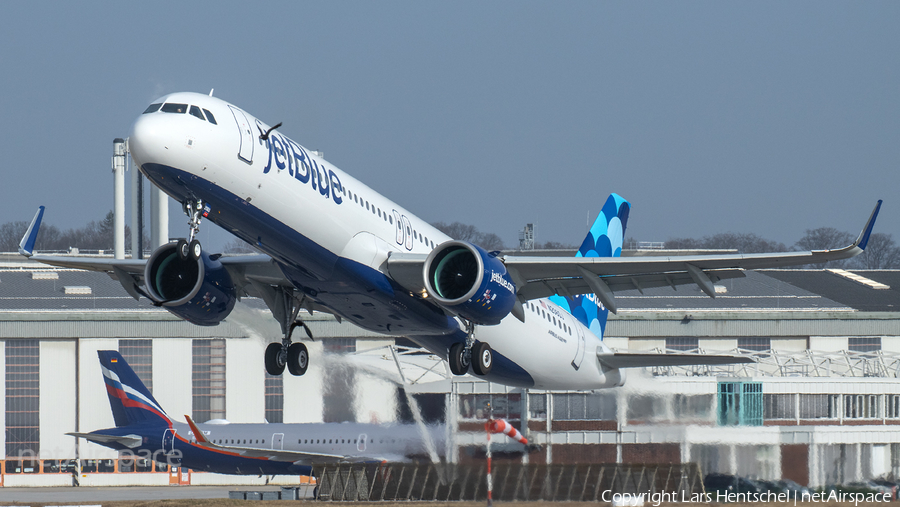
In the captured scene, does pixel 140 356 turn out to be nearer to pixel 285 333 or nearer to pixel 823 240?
pixel 285 333

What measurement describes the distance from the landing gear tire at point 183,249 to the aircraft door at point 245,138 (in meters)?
2.34

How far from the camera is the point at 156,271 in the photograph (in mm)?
27625

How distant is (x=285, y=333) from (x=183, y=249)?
728 cm

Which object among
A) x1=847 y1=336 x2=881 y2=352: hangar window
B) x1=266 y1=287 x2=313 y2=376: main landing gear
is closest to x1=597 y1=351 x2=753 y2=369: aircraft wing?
x1=266 y1=287 x2=313 y2=376: main landing gear

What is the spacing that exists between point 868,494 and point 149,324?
36380 millimetres

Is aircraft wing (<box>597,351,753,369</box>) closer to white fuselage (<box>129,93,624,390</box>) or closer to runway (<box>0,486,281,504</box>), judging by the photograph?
white fuselage (<box>129,93,624,390</box>)

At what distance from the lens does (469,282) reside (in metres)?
26.1

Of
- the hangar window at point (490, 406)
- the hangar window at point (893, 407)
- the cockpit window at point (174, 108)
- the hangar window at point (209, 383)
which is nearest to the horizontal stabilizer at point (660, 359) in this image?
the hangar window at point (490, 406)

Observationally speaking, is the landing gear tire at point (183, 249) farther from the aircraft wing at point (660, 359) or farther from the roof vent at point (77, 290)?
the roof vent at point (77, 290)

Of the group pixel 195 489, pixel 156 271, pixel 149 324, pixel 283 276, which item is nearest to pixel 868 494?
pixel 283 276

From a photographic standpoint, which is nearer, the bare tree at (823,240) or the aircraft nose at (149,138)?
the aircraft nose at (149,138)

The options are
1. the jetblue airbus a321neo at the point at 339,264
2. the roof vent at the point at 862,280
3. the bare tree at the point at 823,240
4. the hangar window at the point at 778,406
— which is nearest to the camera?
the jetblue airbus a321neo at the point at 339,264

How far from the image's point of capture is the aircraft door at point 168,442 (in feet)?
147

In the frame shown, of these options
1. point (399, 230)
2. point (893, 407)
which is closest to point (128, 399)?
point (399, 230)
